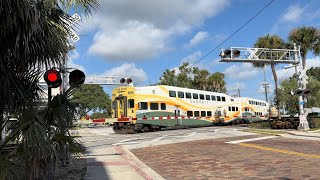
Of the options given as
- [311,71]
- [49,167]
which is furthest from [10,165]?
[311,71]

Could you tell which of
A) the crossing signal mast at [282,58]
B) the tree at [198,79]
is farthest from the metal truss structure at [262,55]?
the tree at [198,79]

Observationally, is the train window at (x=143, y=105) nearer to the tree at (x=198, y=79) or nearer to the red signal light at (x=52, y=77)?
the red signal light at (x=52, y=77)

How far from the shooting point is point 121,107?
29.6 m

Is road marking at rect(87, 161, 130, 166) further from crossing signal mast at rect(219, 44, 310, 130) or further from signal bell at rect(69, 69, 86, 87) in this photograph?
crossing signal mast at rect(219, 44, 310, 130)

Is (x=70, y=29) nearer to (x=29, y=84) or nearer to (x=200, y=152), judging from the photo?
(x=29, y=84)

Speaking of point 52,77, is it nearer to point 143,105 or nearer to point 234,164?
point 234,164

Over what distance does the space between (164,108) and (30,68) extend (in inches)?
946

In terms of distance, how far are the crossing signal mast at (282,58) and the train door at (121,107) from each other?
844 cm

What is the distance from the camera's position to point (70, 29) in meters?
7.51

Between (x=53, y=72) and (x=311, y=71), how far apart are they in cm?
7819

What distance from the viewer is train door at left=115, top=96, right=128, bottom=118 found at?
2919cm

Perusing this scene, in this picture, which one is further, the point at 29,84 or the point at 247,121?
the point at 247,121

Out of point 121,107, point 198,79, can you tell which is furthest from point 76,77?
point 198,79

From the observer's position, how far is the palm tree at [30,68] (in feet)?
19.1
